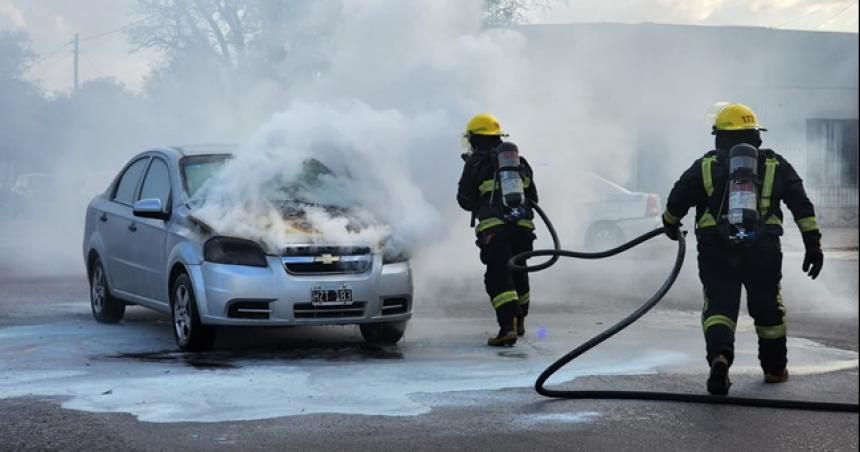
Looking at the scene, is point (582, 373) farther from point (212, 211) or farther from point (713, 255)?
point (212, 211)

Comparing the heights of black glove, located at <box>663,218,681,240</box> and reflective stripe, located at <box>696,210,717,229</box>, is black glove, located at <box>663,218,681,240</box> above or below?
below

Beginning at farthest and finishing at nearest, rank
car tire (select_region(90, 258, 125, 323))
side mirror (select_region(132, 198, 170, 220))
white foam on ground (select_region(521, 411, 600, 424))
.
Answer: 1. car tire (select_region(90, 258, 125, 323))
2. side mirror (select_region(132, 198, 170, 220))
3. white foam on ground (select_region(521, 411, 600, 424))

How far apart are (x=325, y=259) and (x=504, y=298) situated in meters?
→ 1.38

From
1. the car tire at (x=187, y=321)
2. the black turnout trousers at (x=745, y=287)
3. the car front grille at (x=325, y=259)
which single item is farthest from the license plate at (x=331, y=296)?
the black turnout trousers at (x=745, y=287)

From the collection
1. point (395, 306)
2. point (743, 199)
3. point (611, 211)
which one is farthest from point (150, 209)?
point (611, 211)

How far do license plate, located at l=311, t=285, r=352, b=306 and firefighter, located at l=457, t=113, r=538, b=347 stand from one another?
45.9 inches

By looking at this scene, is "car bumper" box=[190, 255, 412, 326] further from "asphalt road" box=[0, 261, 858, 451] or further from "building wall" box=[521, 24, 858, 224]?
"building wall" box=[521, 24, 858, 224]

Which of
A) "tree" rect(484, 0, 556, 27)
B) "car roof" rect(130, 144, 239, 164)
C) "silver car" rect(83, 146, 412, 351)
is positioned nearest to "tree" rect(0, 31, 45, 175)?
"tree" rect(484, 0, 556, 27)

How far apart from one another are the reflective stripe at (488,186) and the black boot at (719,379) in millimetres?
2493

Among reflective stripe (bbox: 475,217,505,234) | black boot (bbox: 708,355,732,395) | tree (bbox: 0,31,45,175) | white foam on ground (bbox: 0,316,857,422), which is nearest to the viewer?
white foam on ground (bbox: 0,316,857,422)

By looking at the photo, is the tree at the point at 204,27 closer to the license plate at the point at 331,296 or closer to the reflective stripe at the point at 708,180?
the license plate at the point at 331,296

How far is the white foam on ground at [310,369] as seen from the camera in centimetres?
619

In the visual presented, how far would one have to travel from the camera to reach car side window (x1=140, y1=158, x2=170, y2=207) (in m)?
8.91

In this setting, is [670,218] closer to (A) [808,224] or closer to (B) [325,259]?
(A) [808,224]
